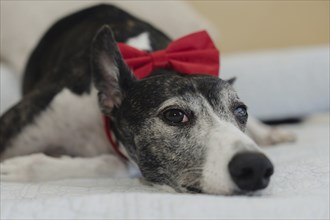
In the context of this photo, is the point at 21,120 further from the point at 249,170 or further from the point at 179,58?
the point at 249,170

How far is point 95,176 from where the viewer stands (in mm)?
1528

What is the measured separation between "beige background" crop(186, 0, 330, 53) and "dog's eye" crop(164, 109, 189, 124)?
2.45 feet

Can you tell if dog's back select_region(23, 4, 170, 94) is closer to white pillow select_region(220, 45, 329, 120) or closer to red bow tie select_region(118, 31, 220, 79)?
red bow tie select_region(118, 31, 220, 79)

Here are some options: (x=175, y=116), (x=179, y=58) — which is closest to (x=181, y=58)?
(x=179, y=58)

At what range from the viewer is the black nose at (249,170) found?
3.33 feet

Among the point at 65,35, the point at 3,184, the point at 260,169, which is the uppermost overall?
the point at 65,35

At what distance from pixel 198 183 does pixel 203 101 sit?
0.26 m

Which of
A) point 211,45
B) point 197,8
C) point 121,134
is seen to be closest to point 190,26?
point 197,8

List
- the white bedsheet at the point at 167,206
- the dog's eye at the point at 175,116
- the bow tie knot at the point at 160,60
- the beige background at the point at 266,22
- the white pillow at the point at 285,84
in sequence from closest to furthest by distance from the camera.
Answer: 1. the white bedsheet at the point at 167,206
2. the dog's eye at the point at 175,116
3. the bow tie knot at the point at 160,60
4. the beige background at the point at 266,22
5. the white pillow at the point at 285,84

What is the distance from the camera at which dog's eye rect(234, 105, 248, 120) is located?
54.1 inches

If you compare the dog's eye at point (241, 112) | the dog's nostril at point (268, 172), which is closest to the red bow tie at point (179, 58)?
the dog's eye at point (241, 112)

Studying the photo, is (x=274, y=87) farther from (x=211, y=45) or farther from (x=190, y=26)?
(x=211, y=45)

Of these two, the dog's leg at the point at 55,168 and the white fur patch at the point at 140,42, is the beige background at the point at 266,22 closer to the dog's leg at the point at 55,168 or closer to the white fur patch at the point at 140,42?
the white fur patch at the point at 140,42

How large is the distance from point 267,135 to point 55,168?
917mm
